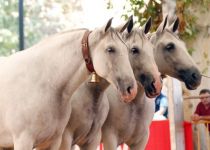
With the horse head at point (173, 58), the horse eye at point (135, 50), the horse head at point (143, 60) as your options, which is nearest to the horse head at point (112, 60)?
the horse head at point (143, 60)

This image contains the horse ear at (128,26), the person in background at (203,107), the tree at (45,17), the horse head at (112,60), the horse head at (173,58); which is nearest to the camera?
the horse head at (112,60)

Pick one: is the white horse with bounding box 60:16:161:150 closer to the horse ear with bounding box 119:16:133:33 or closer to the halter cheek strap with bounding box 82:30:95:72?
the horse ear with bounding box 119:16:133:33

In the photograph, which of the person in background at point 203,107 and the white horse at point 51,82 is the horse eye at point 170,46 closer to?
the white horse at point 51,82

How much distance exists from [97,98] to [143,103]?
505 millimetres

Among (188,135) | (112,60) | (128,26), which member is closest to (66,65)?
(112,60)

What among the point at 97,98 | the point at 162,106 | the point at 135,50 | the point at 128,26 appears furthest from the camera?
the point at 162,106

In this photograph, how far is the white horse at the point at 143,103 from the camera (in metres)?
4.93

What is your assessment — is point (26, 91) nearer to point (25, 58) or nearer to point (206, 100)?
point (25, 58)

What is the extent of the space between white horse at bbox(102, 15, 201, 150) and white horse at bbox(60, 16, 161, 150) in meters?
0.20

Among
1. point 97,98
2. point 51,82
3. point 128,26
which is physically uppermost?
point 128,26

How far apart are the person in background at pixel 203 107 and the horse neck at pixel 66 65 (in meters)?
3.20

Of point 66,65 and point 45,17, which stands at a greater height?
point 66,65

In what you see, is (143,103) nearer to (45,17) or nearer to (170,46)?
(170,46)

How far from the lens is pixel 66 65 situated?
422 centimetres
